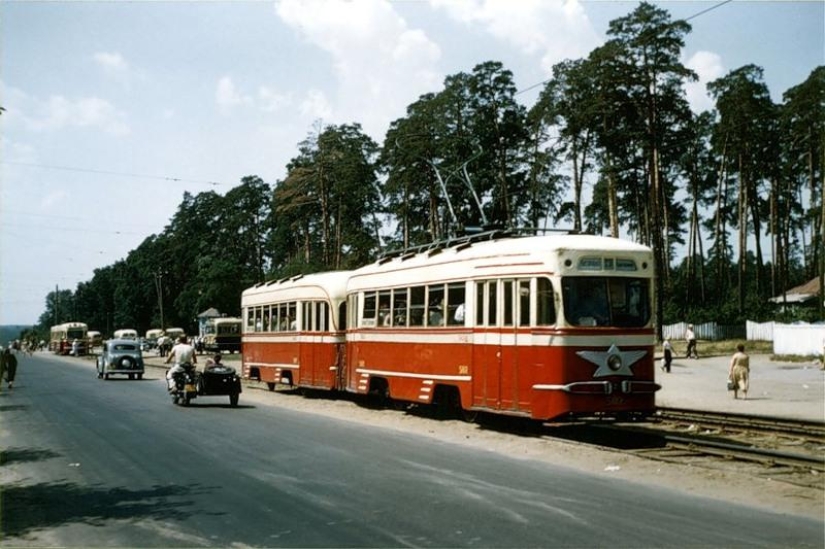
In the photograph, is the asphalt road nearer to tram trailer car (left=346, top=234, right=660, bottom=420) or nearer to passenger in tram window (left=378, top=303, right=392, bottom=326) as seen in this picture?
tram trailer car (left=346, top=234, right=660, bottom=420)

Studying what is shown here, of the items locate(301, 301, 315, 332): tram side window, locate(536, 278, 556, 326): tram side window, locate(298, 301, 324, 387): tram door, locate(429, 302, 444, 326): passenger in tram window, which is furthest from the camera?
locate(301, 301, 315, 332): tram side window

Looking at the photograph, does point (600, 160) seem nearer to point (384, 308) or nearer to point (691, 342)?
point (691, 342)

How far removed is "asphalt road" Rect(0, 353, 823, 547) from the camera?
8086 mm

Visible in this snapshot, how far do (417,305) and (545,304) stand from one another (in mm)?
4790

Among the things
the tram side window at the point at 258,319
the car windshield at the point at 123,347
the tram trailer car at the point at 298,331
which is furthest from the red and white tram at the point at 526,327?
the car windshield at the point at 123,347

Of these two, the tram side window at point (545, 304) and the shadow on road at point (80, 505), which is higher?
the tram side window at point (545, 304)

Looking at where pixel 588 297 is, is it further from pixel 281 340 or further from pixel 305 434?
pixel 281 340

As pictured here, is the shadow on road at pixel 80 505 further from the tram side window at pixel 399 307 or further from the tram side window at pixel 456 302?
the tram side window at pixel 399 307

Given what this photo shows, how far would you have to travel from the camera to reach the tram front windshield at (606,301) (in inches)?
585

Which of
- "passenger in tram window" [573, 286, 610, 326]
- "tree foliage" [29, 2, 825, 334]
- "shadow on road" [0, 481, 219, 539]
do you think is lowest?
"shadow on road" [0, 481, 219, 539]

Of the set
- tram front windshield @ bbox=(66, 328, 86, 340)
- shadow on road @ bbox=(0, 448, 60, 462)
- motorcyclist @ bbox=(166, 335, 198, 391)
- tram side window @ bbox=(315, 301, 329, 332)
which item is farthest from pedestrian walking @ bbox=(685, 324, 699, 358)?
tram front windshield @ bbox=(66, 328, 86, 340)

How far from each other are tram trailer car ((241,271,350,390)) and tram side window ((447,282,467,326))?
660 cm

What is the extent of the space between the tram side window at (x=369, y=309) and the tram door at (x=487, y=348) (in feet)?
16.5

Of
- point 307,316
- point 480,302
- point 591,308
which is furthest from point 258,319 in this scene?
point 591,308
